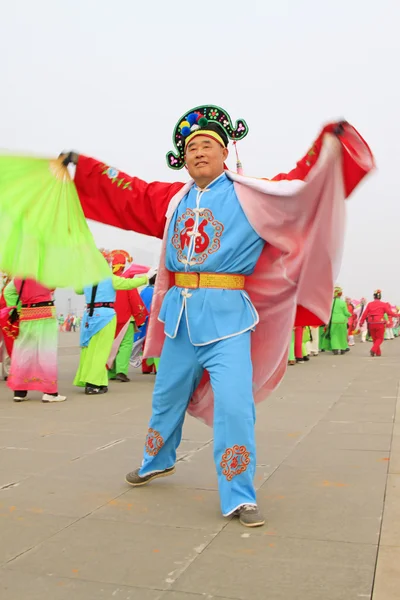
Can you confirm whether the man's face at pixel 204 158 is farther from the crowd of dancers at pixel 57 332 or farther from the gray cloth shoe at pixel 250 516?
the crowd of dancers at pixel 57 332

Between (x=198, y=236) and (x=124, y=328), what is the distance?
21.0 feet

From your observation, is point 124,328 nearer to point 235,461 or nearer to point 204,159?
point 204,159

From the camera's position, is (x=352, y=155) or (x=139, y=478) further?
(x=139, y=478)

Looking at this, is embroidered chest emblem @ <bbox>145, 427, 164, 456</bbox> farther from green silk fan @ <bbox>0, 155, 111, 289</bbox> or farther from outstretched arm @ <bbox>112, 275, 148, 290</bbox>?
outstretched arm @ <bbox>112, 275, 148, 290</bbox>

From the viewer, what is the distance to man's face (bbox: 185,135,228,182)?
3543mm

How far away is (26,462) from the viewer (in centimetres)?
429

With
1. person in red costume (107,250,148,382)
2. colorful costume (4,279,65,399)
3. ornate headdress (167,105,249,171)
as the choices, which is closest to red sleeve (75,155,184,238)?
ornate headdress (167,105,249,171)

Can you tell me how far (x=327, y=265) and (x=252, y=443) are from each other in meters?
1.01

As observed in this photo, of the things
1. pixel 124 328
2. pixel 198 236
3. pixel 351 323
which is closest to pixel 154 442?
pixel 198 236

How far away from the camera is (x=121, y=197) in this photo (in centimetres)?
378

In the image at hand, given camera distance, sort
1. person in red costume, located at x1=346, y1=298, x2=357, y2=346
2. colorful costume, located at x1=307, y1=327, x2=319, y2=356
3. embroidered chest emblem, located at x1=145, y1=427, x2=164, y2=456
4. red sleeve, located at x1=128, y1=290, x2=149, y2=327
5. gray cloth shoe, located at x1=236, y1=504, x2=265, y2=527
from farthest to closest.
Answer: person in red costume, located at x1=346, y1=298, x2=357, y2=346
colorful costume, located at x1=307, y1=327, x2=319, y2=356
red sleeve, located at x1=128, y1=290, x2=149, y2=327
embroidered chest emblem, located at x1=145, y1=427, x2=164, y2=456
gray cloth shoe, located at x1=236, y1=504, x2=265, y2=527

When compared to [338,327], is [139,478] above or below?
below

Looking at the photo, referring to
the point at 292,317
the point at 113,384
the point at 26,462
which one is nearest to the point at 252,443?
the point at 292,317

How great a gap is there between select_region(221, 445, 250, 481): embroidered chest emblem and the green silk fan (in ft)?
4.05
